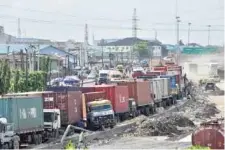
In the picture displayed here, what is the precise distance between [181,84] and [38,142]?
43403 mm

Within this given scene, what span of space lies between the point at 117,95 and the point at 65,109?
8.57 metres

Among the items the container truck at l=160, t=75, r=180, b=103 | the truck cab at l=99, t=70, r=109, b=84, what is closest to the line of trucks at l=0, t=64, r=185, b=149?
the truck cab at l=99, t=70, r=109, b=84

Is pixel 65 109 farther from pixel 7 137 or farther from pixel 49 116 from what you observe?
pixel 7 137

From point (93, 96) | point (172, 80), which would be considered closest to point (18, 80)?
point (93, 96)

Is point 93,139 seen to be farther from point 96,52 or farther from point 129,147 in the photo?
point 96,52

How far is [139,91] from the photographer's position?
5144 cm

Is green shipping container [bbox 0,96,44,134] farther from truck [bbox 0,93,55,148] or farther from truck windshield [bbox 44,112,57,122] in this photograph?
truck windshield [bbox 44,112,57,122]

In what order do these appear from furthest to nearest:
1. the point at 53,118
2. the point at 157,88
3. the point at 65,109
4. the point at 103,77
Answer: the point at 103,77
the point at 157,88
the point at 65,109
the point at 53,118

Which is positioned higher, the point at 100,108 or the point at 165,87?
the point at 165,87

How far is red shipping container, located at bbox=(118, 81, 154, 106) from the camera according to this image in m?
50.7

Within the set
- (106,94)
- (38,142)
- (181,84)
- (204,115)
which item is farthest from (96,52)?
(38,142)

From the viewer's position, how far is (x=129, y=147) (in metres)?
31.4

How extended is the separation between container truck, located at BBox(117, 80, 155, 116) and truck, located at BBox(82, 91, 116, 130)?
770 cm

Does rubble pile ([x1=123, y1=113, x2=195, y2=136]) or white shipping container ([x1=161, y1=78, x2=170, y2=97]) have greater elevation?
white shipping container ([x1=161, y1=78, x2=170, y2=97])
